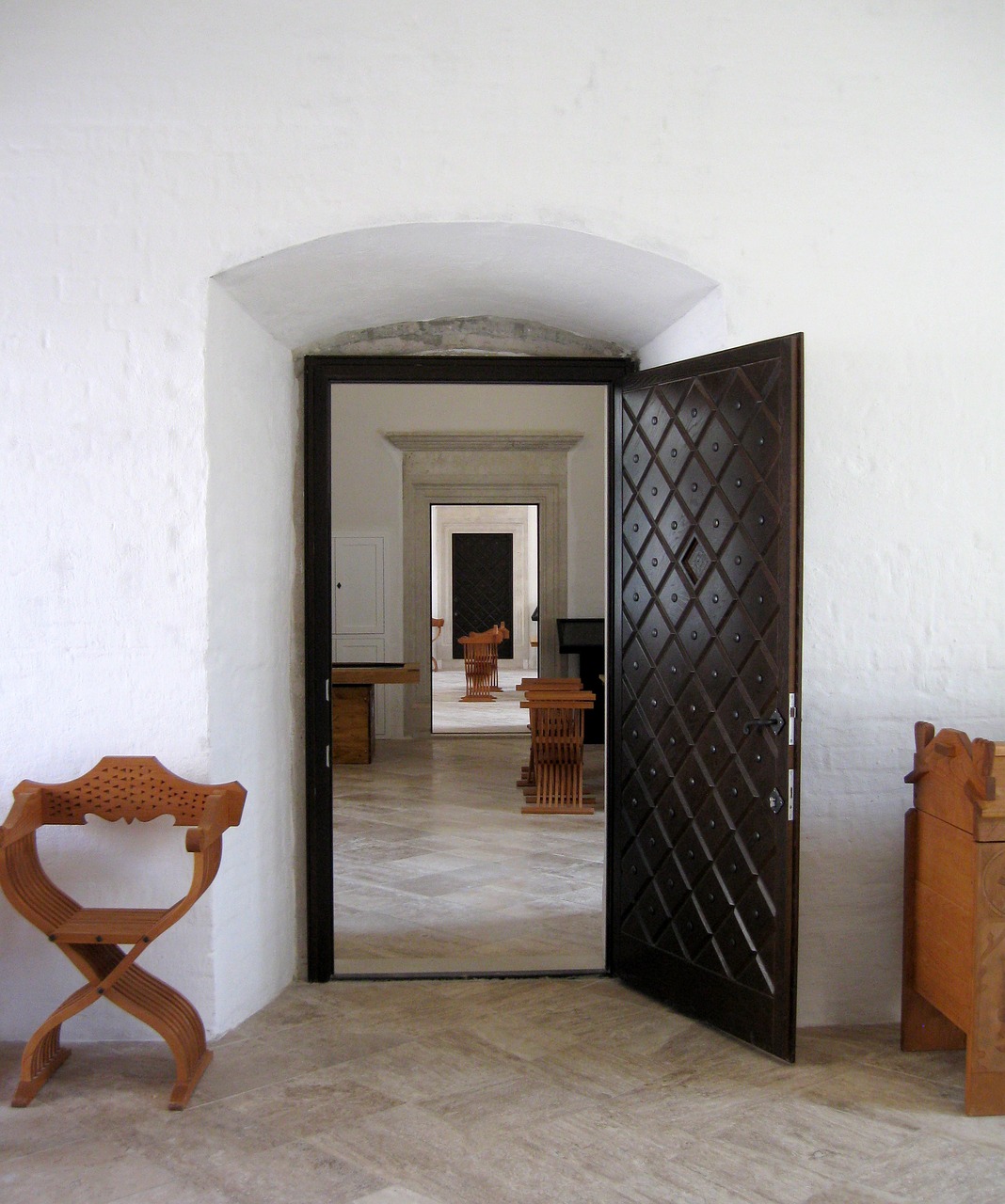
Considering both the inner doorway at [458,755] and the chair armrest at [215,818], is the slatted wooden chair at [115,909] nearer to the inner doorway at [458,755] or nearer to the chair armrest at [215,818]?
the chair armrest at [215,818]

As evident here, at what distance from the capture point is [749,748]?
12.7 ft

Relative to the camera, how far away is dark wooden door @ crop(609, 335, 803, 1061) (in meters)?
3.70

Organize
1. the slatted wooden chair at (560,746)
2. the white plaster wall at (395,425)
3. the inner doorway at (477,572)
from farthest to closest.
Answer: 1. the inner doorway at (477,572)
2. the white plaster wall at (395,425)
3. the slatted wooden chair at (560,746)

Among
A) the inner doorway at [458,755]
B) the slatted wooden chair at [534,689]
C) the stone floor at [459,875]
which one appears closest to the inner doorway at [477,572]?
the inner doorway at [458,755]

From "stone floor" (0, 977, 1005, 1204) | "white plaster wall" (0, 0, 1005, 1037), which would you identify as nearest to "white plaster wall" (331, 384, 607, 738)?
"white plaster wall" (0, 0, 1005, 1037)

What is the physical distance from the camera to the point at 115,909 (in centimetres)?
376

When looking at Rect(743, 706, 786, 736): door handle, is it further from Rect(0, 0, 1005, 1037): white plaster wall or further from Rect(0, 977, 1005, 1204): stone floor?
Rect(0, 977, 1005, 1204): stone floor

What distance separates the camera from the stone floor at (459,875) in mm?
4996

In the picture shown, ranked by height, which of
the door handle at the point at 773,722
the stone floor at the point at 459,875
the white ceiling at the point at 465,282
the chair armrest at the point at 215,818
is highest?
the white ceiling at the point at 465,282

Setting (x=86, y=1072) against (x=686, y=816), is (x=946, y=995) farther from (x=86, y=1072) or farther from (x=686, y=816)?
(x=86, y=1072)

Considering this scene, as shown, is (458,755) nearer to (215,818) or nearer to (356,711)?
(356,711)

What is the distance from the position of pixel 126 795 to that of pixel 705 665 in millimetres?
2109

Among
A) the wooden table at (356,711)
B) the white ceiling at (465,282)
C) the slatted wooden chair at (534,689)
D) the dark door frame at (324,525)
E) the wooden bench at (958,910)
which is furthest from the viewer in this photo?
the wooden table at (356,711)

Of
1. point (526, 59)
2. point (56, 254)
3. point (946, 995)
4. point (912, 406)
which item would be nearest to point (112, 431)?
point (56, 254)
